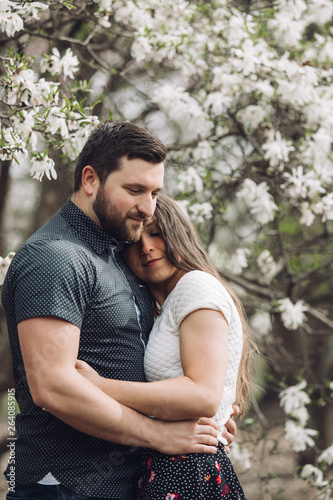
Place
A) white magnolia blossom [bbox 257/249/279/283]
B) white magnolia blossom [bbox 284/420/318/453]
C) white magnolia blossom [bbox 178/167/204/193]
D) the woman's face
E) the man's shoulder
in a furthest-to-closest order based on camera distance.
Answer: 1. white magnolia blossom [bbox 257/249/279/283]
2. white magnolia blossom [bbox 284/420/318/453]
3. white magnolia blossom [bbox 178/167/204/193]
4. the woman's face
5. the man's shoulder

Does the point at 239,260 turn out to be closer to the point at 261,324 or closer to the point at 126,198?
the point at 261,324

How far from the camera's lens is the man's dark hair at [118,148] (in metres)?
2.06

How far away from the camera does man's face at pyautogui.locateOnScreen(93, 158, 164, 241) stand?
6.72ft

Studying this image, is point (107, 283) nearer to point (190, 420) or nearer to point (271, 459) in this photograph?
point (190, 420)

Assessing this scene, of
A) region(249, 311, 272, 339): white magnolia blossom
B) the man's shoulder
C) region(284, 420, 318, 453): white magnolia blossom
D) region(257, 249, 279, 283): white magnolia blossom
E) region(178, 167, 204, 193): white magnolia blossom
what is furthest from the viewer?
region(249, 311, 272, 339): white magnolia blossom

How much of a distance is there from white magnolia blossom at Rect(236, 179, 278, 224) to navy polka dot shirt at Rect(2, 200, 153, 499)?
1.90m

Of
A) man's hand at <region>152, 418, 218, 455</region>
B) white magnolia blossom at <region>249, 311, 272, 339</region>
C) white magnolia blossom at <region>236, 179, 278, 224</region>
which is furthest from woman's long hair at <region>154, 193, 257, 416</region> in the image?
white magnolia blossom at <region>249, 311, 272, 339</region>

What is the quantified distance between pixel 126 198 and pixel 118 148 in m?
0.18

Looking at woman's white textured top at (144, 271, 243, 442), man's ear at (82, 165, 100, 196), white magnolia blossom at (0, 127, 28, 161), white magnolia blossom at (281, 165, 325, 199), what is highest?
man's ear at (82, 165, 100, 196)

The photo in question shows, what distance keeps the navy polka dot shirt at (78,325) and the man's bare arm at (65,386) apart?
0.05 m

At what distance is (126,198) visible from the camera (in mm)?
2053

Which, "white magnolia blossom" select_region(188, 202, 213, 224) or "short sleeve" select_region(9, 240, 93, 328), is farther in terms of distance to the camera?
"white magnolia blossom" select_region(188, 202, 213, 224)

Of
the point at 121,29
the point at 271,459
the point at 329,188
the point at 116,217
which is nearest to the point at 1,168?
the point at 121,29

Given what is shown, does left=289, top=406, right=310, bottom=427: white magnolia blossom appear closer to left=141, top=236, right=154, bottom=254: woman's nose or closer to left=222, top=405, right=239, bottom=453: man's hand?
left=222, top=405, right=239, bottom=453: man's hand
